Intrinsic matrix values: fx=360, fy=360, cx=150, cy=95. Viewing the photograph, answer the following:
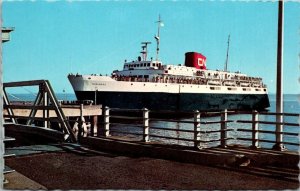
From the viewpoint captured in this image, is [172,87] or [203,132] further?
[172,87]


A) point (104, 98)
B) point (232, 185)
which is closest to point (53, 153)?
point (232, 185)

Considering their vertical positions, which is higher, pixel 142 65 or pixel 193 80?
pixel 142 65

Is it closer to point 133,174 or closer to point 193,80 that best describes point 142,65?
point 193,80

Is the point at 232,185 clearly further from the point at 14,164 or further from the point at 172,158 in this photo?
the point at 14,164

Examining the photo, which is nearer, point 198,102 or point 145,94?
point 145,94

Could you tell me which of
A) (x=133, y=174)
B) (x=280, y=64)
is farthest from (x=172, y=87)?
(x=133, y=174)

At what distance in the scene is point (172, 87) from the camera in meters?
54.4

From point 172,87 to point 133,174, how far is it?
1881 inches

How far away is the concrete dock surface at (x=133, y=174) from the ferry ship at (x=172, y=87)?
3448 centimetres

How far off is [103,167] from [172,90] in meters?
47.2

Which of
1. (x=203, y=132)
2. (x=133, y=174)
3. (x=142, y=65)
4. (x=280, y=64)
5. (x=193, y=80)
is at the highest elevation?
(x=142, y=65)

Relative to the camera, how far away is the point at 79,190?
5.69m

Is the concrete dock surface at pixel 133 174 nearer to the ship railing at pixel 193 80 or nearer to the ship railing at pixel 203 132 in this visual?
the ship railing at pixel 203 132

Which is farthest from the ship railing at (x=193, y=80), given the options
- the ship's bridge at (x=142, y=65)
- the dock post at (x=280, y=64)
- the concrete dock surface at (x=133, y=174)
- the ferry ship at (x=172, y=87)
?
the concrete dock surface at (x=133, y=174)
